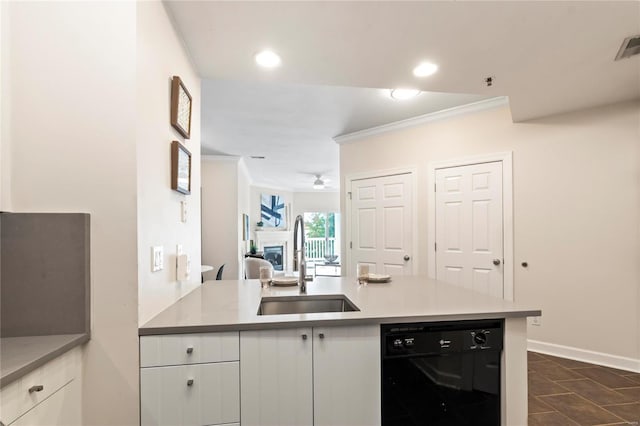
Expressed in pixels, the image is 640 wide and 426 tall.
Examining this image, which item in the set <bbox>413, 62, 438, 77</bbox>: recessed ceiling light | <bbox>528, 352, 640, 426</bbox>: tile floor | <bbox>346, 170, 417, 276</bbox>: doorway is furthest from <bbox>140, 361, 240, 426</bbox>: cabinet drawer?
<bbox>346, 170, 417, 276</bbox>: doorway

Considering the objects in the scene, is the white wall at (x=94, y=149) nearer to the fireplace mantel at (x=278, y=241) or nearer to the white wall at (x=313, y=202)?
the fireplace mantel at (x=278, y=241)

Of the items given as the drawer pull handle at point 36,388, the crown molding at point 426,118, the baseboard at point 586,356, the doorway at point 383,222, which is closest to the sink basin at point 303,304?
the drawer pull handle at point 36,388

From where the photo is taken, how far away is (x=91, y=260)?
1191 millimetres

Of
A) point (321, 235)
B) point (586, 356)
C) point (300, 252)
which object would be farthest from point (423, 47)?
point (321, 235)

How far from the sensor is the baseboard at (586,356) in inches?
105

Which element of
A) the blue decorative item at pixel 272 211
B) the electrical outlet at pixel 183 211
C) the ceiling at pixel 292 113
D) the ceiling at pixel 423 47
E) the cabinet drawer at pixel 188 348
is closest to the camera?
the cabinet drawer at pixel 188 348

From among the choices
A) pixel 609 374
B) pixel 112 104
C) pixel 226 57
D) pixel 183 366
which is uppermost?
pixel 226 57

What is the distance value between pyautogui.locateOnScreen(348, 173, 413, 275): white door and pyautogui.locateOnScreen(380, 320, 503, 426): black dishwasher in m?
2.45

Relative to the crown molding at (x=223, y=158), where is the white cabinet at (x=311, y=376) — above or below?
below

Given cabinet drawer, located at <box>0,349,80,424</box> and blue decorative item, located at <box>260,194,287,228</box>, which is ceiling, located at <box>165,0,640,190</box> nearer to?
cabinet drawer, located at <box>0,349,80,424</box>

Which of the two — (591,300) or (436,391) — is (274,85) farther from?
(591,300)

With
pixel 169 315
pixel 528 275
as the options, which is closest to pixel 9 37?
pixel 169 315

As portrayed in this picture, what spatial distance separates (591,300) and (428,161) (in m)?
2.00

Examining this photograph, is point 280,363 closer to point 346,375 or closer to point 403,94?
point 346,375
